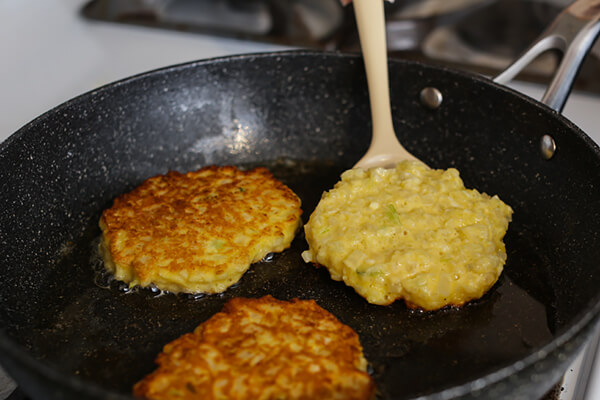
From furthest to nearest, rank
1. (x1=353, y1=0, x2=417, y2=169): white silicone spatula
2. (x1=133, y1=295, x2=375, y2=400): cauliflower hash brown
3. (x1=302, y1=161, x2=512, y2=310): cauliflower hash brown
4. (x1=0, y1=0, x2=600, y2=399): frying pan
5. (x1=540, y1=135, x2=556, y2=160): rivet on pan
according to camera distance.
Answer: (x1=353, y1=0, x2=417, y2=169): white silicone spatula → (x1=540, y1=135, x2=556, y2=160): rivet on pan → (x1=302, y1=161, x2=512, y2=310): cauliflower hash brown → (x1=0, y1=0, x2=600, y2=399): frying pan → (x1=133, y1=295, x2=375, y2=400): cauliflower hash brown

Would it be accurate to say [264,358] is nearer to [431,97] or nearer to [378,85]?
[378,85]

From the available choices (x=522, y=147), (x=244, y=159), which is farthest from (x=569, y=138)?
(x=244, y=159)

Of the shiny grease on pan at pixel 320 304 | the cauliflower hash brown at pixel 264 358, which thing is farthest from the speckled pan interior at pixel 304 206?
the cauliflower hash brown at pixel 264 358

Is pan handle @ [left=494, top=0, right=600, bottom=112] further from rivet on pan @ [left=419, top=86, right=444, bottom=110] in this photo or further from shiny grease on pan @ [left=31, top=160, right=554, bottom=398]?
shiny grease on pan @ [left=31, top=160, right=554, bottom=398]

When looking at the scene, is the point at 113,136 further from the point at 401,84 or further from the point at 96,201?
the point at 401,84

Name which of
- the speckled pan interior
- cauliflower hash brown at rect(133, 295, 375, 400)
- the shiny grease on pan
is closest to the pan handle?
the speckled pan interior

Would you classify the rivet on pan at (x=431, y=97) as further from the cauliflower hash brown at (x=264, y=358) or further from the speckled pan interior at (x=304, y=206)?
the cauliflower hash brown at (x=264, y=358)
